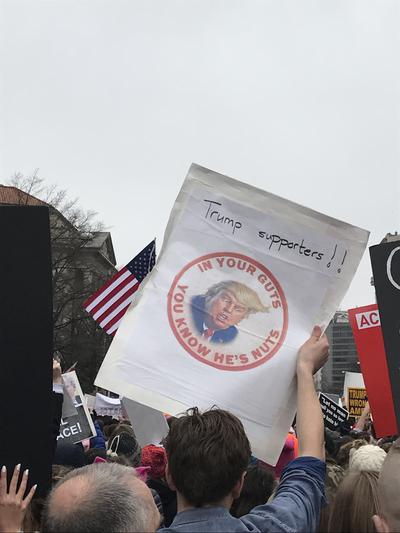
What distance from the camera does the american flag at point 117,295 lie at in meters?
8.92

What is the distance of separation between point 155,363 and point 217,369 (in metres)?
0.27

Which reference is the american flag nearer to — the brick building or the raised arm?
the raised arm

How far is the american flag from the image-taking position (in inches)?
351

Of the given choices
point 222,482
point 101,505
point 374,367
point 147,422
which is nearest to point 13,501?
point 101,505

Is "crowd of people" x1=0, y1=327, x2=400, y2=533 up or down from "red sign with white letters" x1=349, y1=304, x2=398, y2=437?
down

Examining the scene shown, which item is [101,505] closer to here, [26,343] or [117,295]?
[26,343]

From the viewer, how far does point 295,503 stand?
86.7 inches

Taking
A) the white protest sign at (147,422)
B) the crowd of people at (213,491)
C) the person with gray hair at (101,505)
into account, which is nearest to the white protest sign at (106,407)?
the white protest sign at (147,422)

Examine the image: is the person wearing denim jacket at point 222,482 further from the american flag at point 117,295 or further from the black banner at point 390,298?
the american flag at point 117,295

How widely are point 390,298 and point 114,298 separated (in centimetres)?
624

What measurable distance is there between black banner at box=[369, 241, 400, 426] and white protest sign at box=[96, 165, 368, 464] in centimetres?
20

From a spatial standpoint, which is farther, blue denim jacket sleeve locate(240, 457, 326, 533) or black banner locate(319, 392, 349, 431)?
black banner locate(319, 392, 349, 431)

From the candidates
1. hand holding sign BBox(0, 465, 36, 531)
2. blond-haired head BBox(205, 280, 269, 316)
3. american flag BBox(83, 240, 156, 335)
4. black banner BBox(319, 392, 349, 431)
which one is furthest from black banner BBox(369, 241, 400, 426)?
black banner BBox(319, 392, 349, 431)

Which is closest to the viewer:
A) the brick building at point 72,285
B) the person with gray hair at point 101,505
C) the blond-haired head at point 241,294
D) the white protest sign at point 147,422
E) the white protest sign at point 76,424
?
the person with gray hair at point 101,505
